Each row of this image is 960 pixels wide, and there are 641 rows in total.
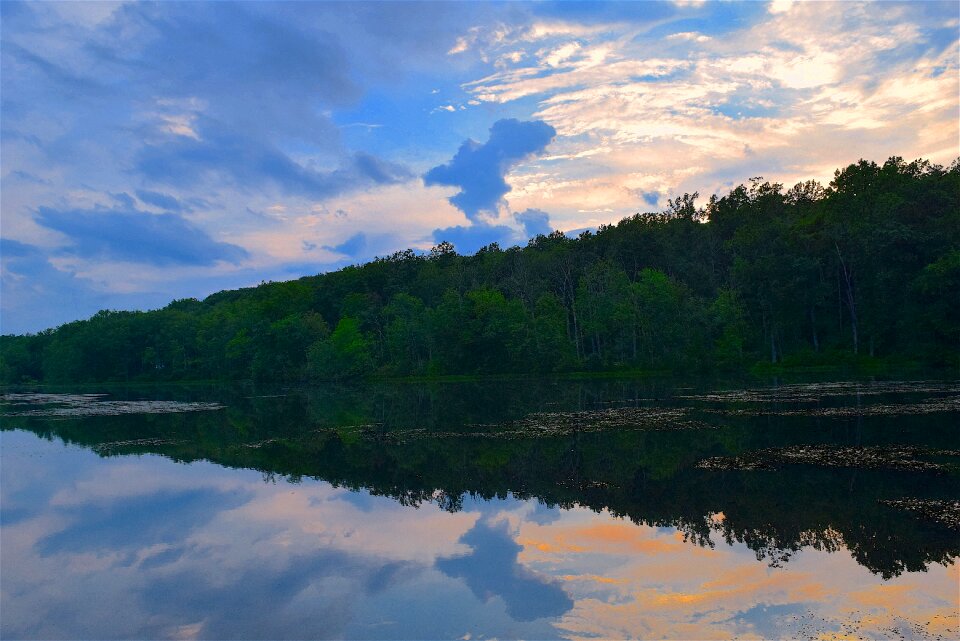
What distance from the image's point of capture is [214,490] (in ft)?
80.7

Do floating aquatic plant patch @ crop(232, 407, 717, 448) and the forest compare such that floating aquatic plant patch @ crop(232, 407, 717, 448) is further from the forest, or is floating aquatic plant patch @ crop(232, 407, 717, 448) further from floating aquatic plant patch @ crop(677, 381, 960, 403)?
the forest

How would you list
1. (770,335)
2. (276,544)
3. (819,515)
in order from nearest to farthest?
1. (819,515)
2. (276,544)
3. (770,335)

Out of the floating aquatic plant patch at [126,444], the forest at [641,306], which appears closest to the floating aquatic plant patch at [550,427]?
the floating aquatic plant patch at [126,444]

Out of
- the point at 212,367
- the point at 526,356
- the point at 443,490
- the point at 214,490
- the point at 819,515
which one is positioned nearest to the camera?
the point at 819,515

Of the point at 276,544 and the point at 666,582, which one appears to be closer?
the point at 666,582

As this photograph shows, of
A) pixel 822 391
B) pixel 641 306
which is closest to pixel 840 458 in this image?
pixel 822 391

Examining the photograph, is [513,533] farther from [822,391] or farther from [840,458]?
[822,391]

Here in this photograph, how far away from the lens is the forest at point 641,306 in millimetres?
68875

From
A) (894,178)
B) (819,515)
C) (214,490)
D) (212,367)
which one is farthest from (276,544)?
(212,367)

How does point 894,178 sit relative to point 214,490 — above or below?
above

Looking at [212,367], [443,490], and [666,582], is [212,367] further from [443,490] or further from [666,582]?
[666,582]

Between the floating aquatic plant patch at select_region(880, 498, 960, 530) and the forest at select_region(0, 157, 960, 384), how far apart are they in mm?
54504

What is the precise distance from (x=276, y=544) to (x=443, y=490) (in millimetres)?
6548

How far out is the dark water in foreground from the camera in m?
11.8
